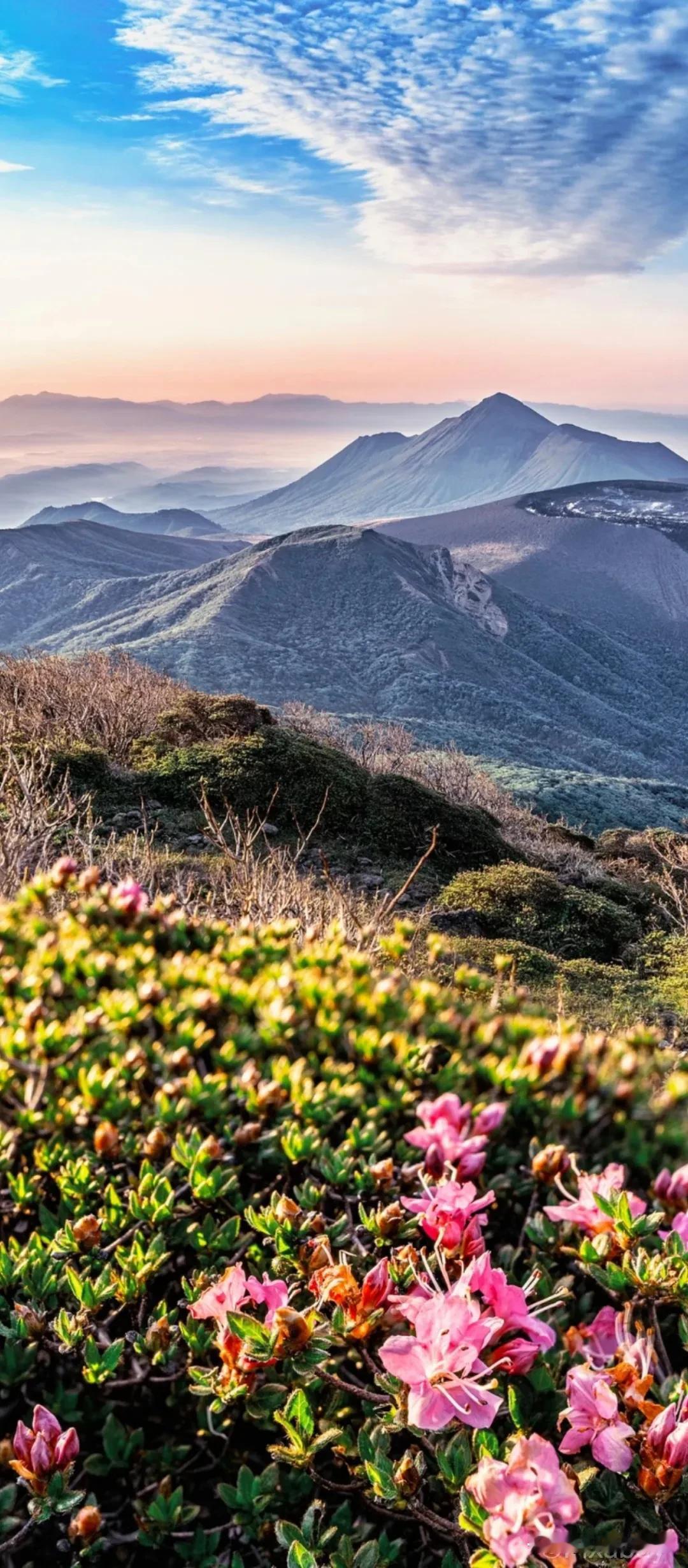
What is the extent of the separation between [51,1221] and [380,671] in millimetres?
42351

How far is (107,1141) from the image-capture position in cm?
165

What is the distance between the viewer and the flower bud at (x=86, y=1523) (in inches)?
45.8

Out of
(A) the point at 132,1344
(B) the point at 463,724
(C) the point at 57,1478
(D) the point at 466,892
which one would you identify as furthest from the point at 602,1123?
(B) the point at 463,724

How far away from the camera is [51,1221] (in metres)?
1.62

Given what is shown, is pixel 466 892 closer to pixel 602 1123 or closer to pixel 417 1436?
pixel 602 1123

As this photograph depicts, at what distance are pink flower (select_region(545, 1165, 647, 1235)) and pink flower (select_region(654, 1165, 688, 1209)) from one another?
4cm

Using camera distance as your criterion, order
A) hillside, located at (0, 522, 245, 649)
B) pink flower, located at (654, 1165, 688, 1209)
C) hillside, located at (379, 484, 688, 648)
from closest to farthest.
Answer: pink flower, located at (654, 1165, 688, 1209), hillside, located at (0, 522, 245, 649), hillside, located at (379, 484, 688, 648)

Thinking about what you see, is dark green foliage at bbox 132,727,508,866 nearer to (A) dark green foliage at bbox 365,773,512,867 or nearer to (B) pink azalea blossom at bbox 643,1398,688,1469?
(A) dark green foliage at bbox 365,773,512,867

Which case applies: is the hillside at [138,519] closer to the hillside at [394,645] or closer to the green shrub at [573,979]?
the hillside at [394,645]

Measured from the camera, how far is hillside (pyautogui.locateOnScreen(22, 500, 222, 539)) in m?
141

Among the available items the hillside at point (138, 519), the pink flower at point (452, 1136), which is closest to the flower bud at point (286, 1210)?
the pink flower at point (452, 1136)

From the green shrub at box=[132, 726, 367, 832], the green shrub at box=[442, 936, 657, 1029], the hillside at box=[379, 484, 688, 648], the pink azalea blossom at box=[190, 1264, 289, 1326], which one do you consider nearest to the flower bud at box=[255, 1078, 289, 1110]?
the pink azalea blossom at box=[190, 1264, 289, 1326]

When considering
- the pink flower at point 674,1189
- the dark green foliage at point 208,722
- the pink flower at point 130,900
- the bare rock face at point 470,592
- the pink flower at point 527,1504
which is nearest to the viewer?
the pink flower at point 527,1504

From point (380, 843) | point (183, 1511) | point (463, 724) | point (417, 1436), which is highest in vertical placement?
point (417, 1436)
